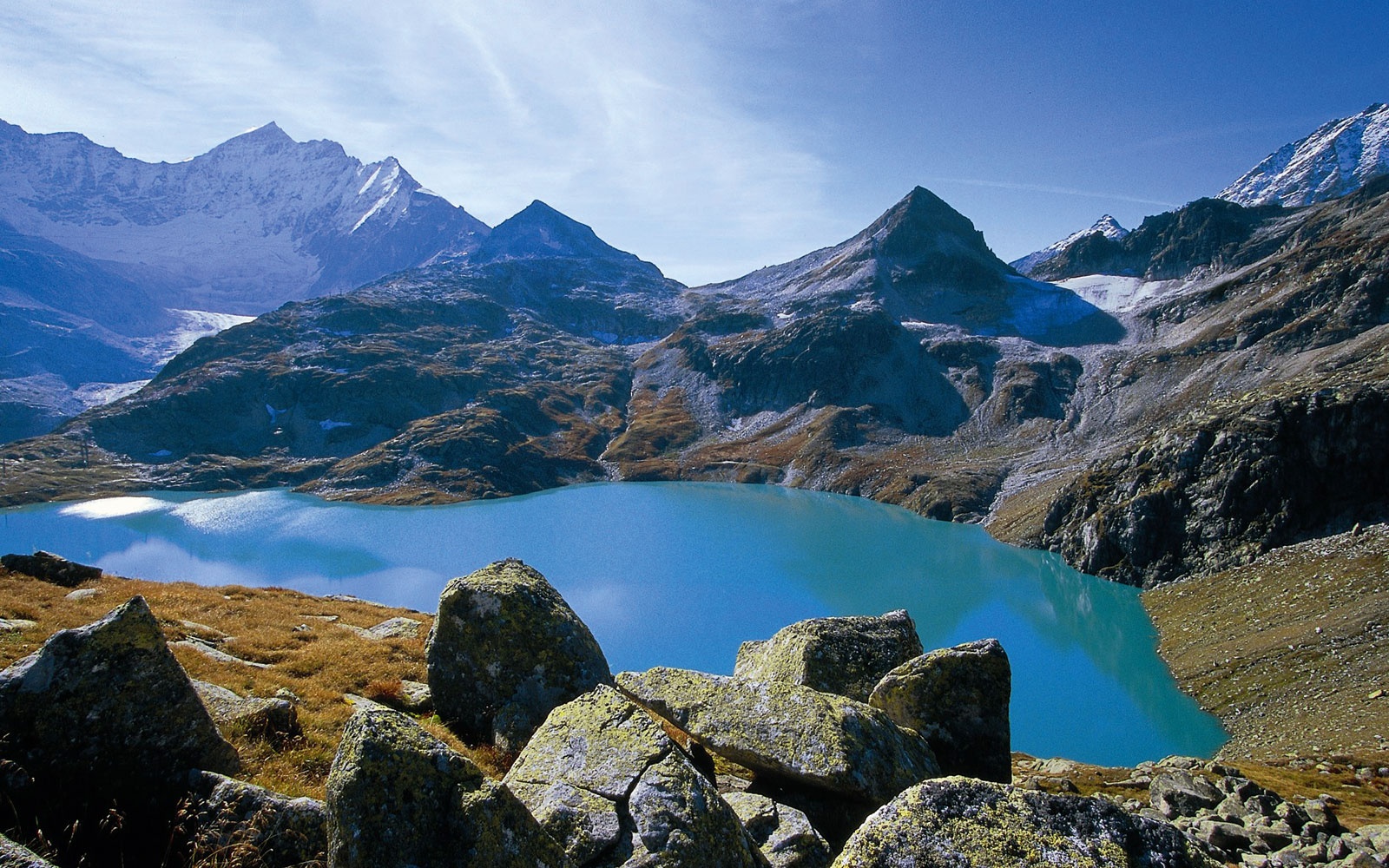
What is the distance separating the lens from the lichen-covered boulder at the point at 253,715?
9.30 m

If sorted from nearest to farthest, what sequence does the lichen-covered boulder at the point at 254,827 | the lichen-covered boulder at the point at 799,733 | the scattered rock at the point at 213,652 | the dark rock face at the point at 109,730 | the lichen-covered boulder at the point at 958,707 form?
the lichen-covered boulder at the point at 254,827
the dark rock face at the point at 109,730
the lichen-covered boulder at the point at 799,733
the lichen-covered boulder at the point at 958,707
the scattered rock at the point at 213,652

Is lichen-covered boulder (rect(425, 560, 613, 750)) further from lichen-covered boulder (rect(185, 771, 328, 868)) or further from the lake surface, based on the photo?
the lake surface

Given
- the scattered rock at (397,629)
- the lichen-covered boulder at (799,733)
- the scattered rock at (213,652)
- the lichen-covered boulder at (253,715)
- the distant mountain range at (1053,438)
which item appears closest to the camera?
the lichen-covered boulder at (799,733)

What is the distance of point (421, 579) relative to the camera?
261 ft

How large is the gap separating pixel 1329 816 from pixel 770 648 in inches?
632

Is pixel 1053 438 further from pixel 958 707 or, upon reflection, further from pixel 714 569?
pixel 958 707

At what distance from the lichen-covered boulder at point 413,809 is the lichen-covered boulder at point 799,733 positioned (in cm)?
434

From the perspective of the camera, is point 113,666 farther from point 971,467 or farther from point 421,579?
point 971,467

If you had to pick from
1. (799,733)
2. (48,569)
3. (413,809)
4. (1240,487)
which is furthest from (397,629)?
(1240,487)

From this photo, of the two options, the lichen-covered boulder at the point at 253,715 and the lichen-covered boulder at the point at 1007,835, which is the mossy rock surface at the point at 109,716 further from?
the lichen-covered boulder at the point at 1007,835

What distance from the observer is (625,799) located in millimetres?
7012

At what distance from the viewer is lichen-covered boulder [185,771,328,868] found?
5.92 m

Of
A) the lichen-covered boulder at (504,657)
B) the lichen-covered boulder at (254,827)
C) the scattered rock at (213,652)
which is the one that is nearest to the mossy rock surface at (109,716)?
the lichen-covered boulder at (254,827)

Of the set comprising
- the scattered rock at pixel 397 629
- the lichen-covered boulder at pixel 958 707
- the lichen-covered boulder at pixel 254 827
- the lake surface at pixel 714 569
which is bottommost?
the lake surface at pixel 714 569
